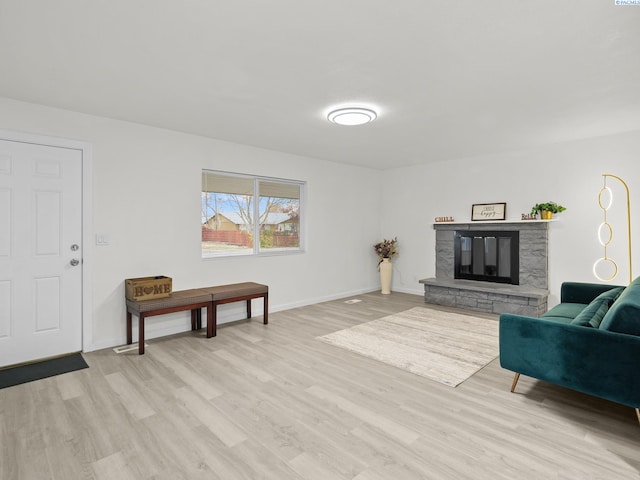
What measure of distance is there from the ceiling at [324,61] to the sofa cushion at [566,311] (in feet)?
6.63

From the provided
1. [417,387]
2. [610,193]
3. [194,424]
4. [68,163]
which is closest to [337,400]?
[417,387]

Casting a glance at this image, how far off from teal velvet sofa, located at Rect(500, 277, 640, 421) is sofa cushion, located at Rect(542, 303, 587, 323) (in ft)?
1.80

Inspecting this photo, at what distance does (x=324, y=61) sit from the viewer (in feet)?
8.24

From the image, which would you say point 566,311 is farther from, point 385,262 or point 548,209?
point 385,262

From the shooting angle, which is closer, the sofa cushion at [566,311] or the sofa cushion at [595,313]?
the sofa cushion at [595,313]

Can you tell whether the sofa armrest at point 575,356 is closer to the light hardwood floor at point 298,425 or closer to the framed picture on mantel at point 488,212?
the light hardwood floor at point 298,425

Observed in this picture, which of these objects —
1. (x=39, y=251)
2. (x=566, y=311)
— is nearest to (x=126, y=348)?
(x=39, y=251)

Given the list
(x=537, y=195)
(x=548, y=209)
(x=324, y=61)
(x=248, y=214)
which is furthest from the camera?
(x=537, y=195)

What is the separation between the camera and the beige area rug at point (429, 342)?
322cm

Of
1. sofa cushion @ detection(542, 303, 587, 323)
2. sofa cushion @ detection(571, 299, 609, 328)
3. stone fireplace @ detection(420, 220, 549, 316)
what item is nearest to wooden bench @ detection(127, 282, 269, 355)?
stone fireplace @ detection(420, 220, 549, 316)

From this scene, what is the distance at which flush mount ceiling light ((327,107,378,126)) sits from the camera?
348cm

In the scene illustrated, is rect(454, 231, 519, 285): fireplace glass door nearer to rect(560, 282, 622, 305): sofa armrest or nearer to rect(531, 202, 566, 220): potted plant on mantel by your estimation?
rect(531, 202, 566, 220): potted plant on mantel

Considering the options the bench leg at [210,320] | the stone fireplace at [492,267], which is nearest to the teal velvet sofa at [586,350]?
the stone fireplace at [492,267]

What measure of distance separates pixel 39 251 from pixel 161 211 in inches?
47.9
